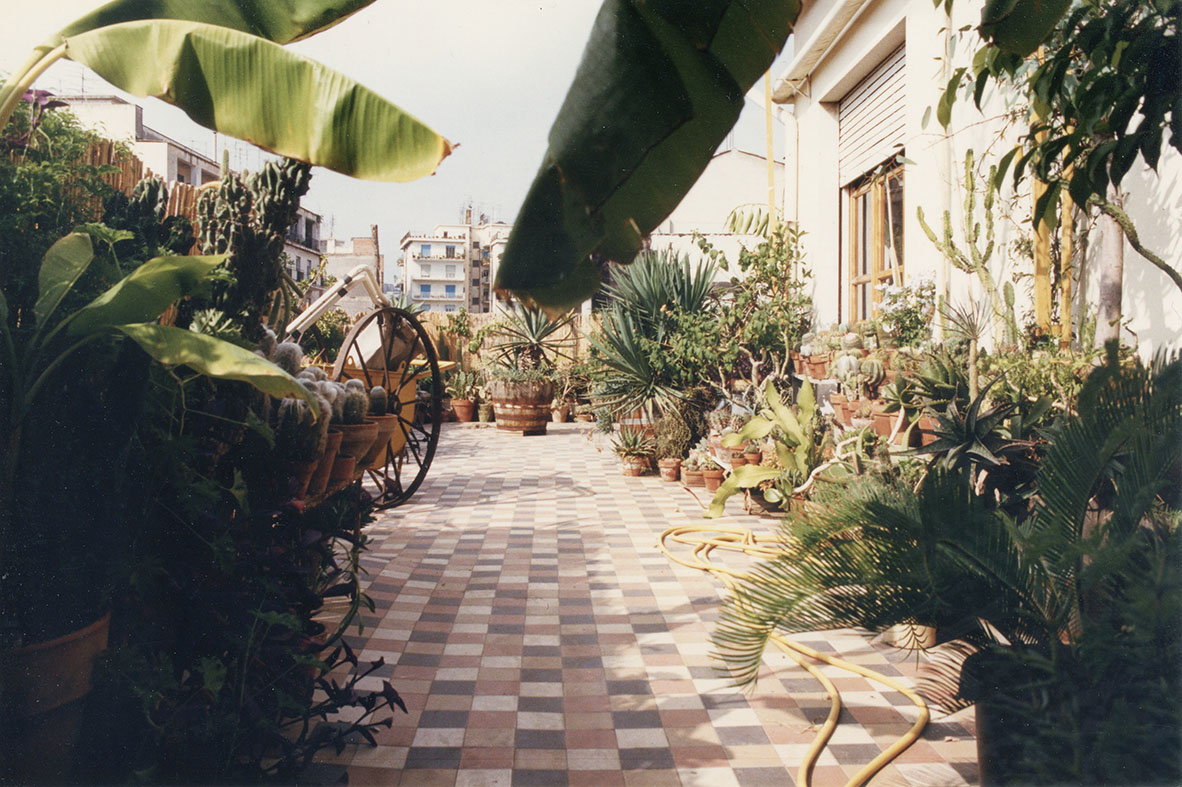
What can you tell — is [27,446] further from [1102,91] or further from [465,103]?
[1102,91]

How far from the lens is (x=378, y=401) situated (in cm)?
366

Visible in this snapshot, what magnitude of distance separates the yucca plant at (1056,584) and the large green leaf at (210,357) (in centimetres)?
116

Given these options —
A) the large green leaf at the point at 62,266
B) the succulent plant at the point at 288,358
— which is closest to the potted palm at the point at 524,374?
the succulent plant at the point at 288,358

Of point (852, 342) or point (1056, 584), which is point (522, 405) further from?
point (1056, 584)

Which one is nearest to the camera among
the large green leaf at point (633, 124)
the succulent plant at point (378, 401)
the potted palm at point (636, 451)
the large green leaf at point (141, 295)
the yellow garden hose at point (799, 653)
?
the large green leaf at point (633, 124)

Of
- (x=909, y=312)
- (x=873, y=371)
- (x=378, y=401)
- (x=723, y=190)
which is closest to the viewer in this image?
(x=378, y=401)

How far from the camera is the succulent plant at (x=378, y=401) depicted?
11.9ft

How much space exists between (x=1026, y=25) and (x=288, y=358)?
7.37 feet

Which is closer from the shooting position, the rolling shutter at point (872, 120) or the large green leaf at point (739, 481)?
the large green leaf at point (739, 481)

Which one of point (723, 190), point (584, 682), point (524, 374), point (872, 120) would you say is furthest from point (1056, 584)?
point (723, 190)

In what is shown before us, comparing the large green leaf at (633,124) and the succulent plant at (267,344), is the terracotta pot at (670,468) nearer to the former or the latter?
the succulent plant at (267,344)

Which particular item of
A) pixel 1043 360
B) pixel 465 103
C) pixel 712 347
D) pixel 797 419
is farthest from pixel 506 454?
pixel 465 103

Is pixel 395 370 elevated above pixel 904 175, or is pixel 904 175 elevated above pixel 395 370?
pixel 904 175

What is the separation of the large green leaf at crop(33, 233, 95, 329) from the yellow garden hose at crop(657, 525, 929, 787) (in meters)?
1.73
